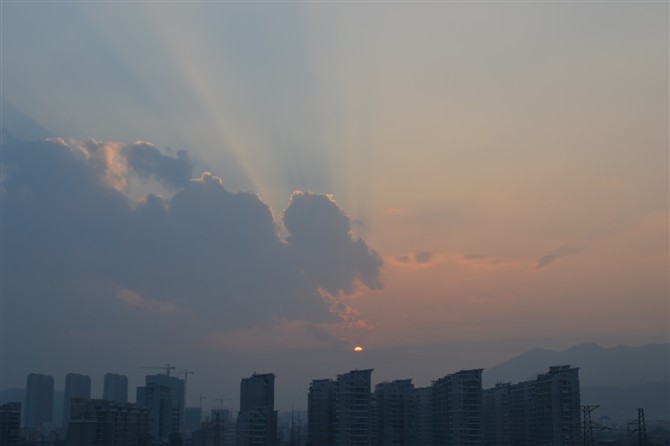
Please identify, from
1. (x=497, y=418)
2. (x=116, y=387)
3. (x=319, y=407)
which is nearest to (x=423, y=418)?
(x=497, y=418)

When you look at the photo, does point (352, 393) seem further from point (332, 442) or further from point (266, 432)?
point (266, 432)

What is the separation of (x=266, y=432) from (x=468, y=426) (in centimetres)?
2128

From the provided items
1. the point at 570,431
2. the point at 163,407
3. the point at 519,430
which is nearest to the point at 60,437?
the point at 163,407

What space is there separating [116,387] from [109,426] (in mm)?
83548

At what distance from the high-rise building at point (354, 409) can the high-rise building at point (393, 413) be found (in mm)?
10258

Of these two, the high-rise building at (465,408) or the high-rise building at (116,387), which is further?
the high-rise building at (116,387)

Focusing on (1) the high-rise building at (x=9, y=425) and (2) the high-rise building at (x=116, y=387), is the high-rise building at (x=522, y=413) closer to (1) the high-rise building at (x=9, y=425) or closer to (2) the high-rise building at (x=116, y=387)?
(1) the high-rise building at (x=9, y=425)

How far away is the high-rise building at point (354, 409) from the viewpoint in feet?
228

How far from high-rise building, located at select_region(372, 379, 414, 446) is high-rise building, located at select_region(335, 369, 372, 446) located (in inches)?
404

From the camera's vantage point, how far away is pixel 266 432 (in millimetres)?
77750

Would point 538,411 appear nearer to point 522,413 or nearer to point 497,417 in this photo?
point 522,413

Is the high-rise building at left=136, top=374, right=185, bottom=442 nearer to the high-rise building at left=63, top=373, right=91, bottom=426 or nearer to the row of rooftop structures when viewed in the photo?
the row of rooftop structures

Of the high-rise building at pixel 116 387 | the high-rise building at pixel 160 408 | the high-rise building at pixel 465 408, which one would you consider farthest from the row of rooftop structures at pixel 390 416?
the high-rise building at pixel 116 387

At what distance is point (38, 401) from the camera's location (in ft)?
545
